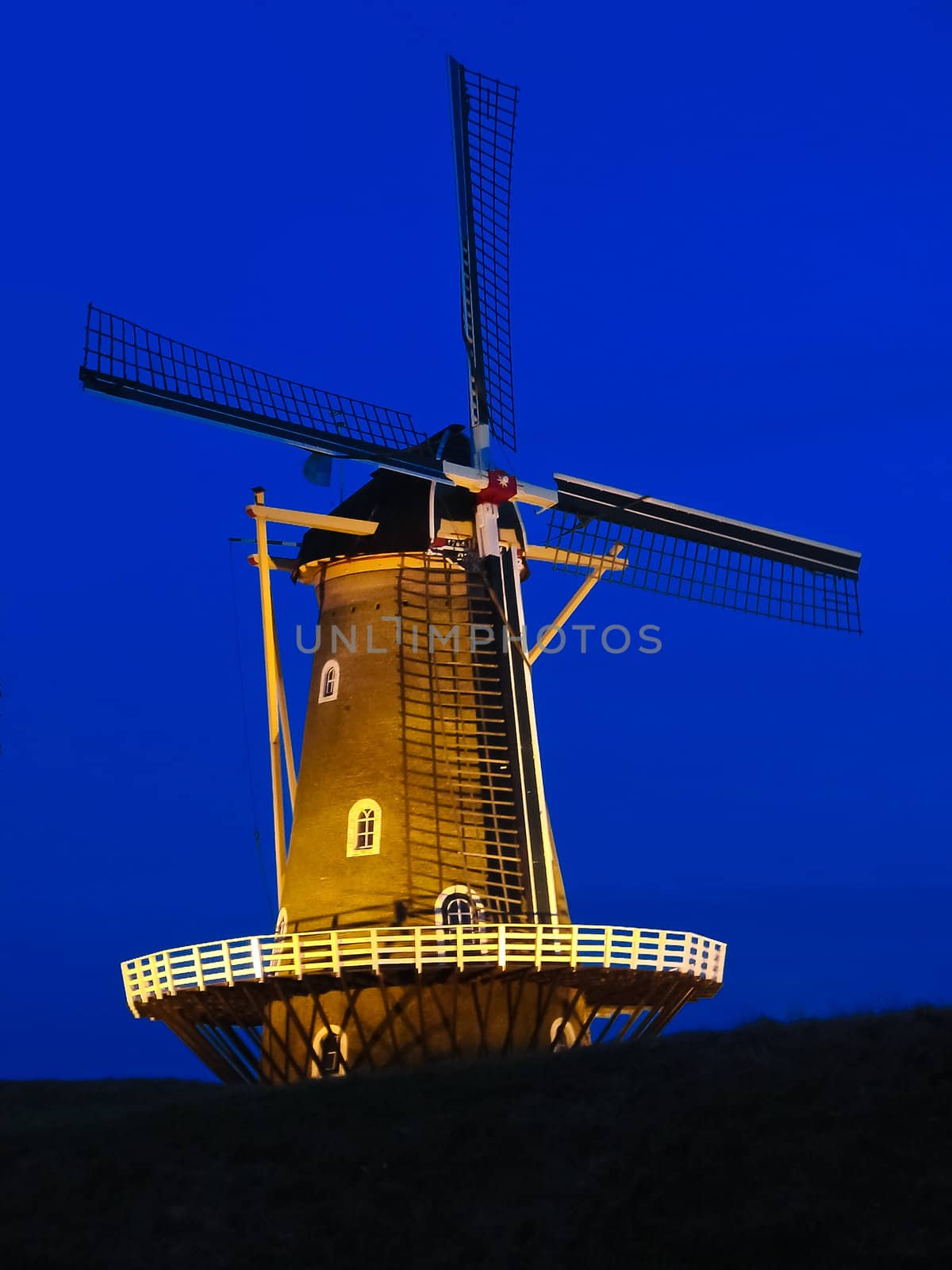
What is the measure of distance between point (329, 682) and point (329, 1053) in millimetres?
5624

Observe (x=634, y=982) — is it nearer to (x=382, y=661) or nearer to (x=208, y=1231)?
(x=382, y=661)

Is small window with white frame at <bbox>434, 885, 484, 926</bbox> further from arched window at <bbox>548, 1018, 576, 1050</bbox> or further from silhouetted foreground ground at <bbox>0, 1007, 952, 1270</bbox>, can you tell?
silhouetted foreground ground at <bbox>0, 1007, 952, 1270</bbox>

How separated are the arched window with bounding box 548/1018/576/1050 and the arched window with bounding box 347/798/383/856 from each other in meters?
3.52

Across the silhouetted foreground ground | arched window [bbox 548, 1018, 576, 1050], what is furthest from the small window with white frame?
the silhouetted foreground ground

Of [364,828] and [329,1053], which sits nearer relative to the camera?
[329,1053]

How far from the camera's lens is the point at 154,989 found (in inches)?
1072

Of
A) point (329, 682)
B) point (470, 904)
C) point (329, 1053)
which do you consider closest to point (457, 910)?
point (470, 904)

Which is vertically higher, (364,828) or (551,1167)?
(364,828)

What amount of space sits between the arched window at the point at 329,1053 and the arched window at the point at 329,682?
5036mm

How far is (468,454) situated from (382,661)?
12.3 feet

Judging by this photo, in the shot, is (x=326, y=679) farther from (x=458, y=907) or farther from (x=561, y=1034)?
(x=561, y=1034)

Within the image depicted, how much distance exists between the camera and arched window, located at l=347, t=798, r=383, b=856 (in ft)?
91.7

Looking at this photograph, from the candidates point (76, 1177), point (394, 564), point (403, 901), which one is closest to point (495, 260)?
point (394, 564)

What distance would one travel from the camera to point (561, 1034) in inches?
1098
